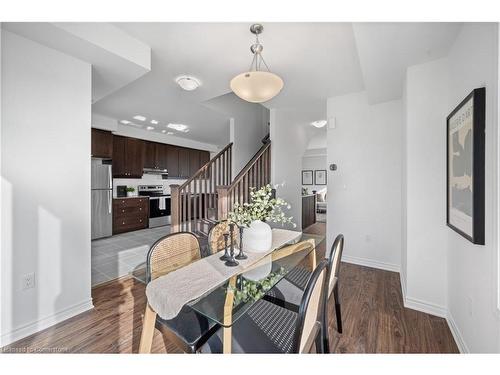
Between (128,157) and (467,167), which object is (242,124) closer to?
(128,157)

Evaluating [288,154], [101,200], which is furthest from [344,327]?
[101,200]

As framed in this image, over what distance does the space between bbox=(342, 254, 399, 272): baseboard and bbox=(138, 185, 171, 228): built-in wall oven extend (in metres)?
4.39

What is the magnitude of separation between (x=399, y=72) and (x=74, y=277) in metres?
3.53

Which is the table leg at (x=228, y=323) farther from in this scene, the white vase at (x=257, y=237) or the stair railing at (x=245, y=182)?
the stair railing at (x=245, y=182)

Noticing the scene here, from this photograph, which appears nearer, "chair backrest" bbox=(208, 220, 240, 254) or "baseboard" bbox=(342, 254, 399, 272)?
"chair backrest" bbox=(208, 220, 240, 254)

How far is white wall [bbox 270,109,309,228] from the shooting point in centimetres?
386

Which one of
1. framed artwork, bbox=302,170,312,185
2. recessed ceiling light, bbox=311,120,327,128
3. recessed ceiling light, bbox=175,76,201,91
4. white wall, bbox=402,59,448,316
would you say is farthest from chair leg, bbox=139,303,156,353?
framed artwork, bbox=302,170,312,185

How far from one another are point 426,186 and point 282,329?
1.75m

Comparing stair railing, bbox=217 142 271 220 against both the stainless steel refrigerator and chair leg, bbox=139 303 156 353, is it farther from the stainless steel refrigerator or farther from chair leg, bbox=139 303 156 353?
the stainless steel refrigerator

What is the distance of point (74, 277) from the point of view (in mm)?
1890

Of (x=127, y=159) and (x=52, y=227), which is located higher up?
(x=127, y=159)

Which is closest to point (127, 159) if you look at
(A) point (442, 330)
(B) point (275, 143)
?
(B) point (275, 143)

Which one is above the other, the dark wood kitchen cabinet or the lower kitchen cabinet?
the dark wood kitchen cabinet

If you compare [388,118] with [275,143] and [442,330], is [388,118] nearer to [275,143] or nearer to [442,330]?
[275,143]
